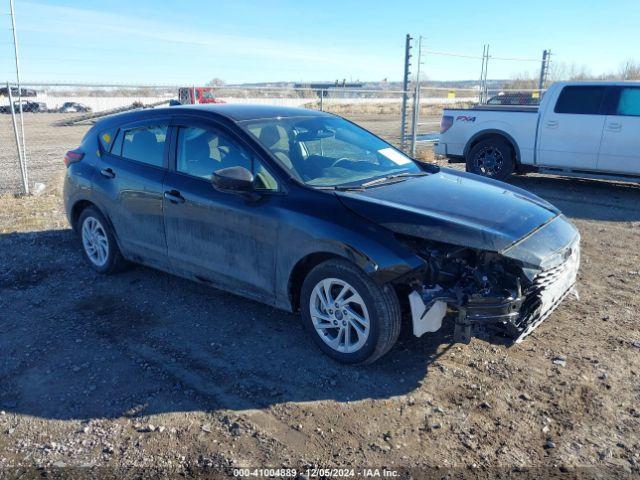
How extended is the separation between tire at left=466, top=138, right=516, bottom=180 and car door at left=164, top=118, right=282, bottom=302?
6.97 metres

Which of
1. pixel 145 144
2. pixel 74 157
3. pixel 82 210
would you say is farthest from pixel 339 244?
pixel 74 157

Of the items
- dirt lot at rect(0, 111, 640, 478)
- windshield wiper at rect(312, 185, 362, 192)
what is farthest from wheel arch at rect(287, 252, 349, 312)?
windshield wiper at rect(312, 185, 362, 192)

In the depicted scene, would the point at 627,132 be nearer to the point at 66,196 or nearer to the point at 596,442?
the point at 596,442

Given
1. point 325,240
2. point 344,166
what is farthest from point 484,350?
point 344,166

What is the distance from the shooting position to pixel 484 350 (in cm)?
411

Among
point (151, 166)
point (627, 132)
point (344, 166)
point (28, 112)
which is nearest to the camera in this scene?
point (344, 166)

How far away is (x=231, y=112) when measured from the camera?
4.72 m

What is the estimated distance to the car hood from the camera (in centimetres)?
351

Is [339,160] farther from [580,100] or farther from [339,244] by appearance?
[580,100]

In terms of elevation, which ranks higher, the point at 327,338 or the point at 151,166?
the point at 151,166

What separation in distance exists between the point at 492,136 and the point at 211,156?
743cm

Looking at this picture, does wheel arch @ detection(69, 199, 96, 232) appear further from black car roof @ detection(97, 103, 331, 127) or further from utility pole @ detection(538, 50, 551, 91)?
utility pole @ detection(538, 50, 551, 91)

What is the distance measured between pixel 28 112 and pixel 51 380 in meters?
45.8

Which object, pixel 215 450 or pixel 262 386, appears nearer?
pixel 215 450
